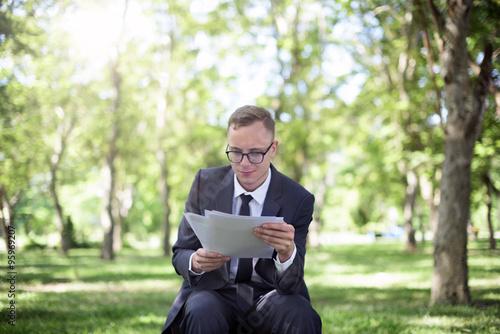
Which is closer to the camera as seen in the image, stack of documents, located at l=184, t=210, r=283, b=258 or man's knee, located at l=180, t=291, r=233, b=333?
stack of documents, located at l=184, t=210, r=283, b=258

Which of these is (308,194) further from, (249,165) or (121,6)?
(121,6)

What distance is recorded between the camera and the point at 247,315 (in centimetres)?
301

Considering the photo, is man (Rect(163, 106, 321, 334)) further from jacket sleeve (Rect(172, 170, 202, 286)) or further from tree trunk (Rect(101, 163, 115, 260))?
tree trunk (Rect(101, 163, 115, 260))

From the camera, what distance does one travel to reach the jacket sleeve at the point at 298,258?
2.85 meters

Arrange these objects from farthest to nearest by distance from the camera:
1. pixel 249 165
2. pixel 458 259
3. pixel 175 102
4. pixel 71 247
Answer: pixel 71 247
pixel 175 102
pixel 458 259
pixel 249 165

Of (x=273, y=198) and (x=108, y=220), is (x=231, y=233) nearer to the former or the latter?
(x=273, y=198)

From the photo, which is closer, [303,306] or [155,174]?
[303,306]

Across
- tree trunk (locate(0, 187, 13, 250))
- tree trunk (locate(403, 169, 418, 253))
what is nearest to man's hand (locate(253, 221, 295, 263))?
tree trunk (locate(0, 187, 13, 250))

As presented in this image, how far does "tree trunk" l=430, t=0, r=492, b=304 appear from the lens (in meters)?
6.97

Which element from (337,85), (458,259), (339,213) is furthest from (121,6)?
(339,213)

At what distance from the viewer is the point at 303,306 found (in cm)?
282

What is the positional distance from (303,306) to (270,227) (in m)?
0.58

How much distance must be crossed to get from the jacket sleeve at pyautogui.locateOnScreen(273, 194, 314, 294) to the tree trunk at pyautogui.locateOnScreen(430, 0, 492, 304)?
470 centimetres

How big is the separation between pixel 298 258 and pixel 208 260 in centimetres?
57
